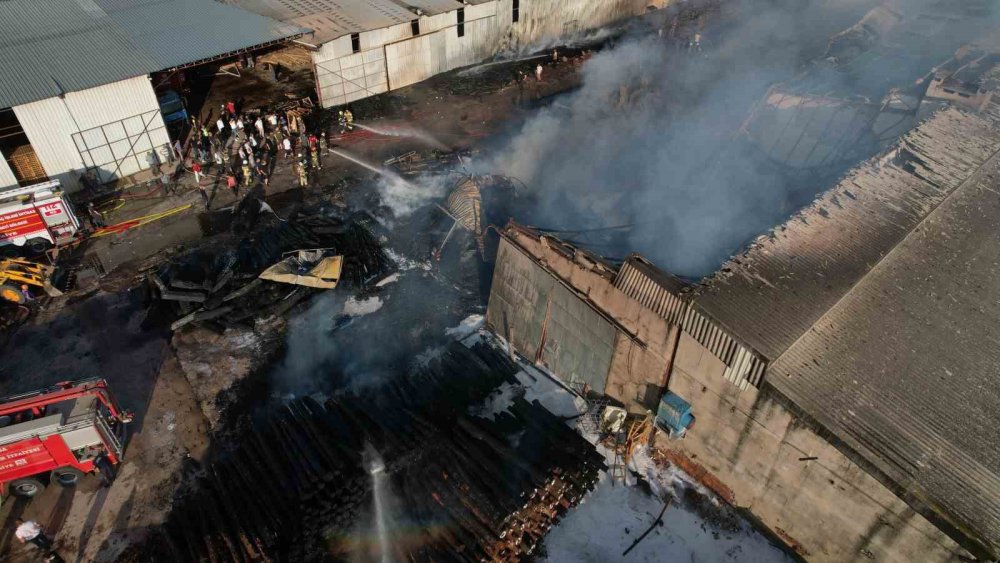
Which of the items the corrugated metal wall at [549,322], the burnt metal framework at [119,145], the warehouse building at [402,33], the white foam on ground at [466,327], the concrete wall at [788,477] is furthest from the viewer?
the warehouse building at [402,33]

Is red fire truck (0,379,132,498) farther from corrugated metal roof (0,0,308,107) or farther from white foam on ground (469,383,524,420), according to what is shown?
corrugated metal roof (0,0,308,107)

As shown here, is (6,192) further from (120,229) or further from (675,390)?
(675,390)

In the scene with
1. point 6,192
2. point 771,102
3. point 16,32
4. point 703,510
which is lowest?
point 703,510

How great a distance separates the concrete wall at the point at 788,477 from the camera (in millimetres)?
11531

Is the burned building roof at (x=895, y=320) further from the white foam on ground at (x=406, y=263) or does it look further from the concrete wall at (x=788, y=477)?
the white foam on ground at (x=406, y=263)

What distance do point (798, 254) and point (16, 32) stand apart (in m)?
32.7

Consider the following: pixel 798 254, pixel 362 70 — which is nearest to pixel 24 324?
pixel 362 70

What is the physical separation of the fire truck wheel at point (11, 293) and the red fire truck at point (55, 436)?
22.1 feet

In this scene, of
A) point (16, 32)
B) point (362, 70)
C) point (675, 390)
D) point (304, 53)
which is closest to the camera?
point (675, 390)

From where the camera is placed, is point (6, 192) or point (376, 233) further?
point (376, 233)

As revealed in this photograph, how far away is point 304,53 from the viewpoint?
A: 39156mm

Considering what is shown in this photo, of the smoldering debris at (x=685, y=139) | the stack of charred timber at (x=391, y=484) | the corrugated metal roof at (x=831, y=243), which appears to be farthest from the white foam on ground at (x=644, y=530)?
the smoldering debris at (x=685, y=139)

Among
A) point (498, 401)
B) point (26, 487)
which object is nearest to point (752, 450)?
point (498, 401)

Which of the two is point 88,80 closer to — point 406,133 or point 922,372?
point 406,133
